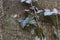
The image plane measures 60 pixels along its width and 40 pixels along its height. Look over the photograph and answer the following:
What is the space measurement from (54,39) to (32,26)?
0.30 m

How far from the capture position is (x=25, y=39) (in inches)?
102

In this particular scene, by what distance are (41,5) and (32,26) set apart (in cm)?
30

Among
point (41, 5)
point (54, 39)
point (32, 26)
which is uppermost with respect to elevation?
point (41, 5)

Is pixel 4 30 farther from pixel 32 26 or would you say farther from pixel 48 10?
pixel 48 10

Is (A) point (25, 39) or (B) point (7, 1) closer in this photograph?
(A) point (25, 39)

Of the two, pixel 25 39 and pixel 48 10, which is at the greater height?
pixel 48 10

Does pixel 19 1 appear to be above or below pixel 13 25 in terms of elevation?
above

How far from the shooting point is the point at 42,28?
263 cm

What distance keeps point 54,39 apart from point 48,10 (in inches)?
13.7

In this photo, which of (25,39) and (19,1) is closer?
(25,39)

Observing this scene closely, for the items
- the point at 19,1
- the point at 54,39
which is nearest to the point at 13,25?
the point at 19,1

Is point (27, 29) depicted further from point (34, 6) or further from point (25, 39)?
point (34, 6)

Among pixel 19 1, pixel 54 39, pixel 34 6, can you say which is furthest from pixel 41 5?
pixel 54 39

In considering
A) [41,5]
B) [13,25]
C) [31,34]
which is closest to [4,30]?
[13,25]
